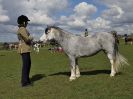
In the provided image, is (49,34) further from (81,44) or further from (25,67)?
(25,67)

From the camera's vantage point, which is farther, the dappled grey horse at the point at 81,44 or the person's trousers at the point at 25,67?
the dappled grey horse at the point at 81,44

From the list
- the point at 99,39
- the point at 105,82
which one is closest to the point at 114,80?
the point at 105,82

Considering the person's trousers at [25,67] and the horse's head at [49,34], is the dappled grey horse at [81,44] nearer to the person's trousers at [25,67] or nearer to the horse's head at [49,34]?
the horse's head at [49,34]

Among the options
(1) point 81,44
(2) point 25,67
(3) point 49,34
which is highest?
(3) point 49,34

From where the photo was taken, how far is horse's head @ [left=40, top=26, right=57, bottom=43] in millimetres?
14836

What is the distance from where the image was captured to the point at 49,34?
14.8m

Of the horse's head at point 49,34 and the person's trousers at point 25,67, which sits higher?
the horse's head at point 49,34

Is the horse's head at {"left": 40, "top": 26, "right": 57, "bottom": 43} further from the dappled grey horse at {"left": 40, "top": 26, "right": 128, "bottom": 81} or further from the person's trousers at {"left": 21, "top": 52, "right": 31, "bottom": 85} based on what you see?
the person's trousers at {"left": 21, "top": 52, "right": 31, "bottom": 85}

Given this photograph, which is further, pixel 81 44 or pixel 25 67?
pixel 81 44

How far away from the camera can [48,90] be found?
12336 millimetres

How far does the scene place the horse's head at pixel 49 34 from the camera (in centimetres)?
1484

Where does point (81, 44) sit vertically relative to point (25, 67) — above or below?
above

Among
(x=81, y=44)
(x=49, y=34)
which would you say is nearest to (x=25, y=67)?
(x=49, y=34)

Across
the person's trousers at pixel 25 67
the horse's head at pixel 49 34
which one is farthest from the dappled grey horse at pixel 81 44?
the person's trousers at pixel 25 67
